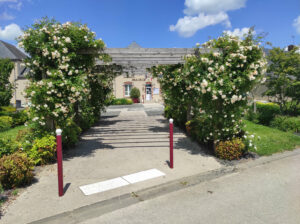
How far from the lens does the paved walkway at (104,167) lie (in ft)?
12.9

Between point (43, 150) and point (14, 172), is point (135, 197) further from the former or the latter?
point (43, 150)

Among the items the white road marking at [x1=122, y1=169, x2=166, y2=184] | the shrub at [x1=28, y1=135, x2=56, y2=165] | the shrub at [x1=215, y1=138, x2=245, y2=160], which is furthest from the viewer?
the shrub at [x1=215, y1=138, x2=245, y2=160]

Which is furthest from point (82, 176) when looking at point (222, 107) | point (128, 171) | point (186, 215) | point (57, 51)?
point (222, 107)

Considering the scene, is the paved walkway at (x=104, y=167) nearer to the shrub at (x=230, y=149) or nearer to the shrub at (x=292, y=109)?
the shrub at (x=230, y=149)

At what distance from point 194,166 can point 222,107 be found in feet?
6.12

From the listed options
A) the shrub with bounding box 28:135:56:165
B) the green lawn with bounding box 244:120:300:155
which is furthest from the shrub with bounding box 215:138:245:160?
the shrub with bounding box 28:135:56:165

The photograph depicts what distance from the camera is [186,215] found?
3.67 m

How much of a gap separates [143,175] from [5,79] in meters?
11.3

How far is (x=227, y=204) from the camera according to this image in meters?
4.01

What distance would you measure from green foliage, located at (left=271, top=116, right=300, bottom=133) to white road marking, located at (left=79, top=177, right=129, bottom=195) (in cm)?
856

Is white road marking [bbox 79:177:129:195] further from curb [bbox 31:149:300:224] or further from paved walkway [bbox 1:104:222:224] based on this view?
curb [bbox 31:149:300:224]

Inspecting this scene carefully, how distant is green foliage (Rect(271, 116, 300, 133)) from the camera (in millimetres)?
9805

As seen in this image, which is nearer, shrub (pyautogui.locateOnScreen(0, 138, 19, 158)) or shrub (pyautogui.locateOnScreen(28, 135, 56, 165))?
shrub (pyautogui.locateOnScreen(0, 138, 19, 158))

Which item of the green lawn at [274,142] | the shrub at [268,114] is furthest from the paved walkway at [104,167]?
the shrub at [268,114]
